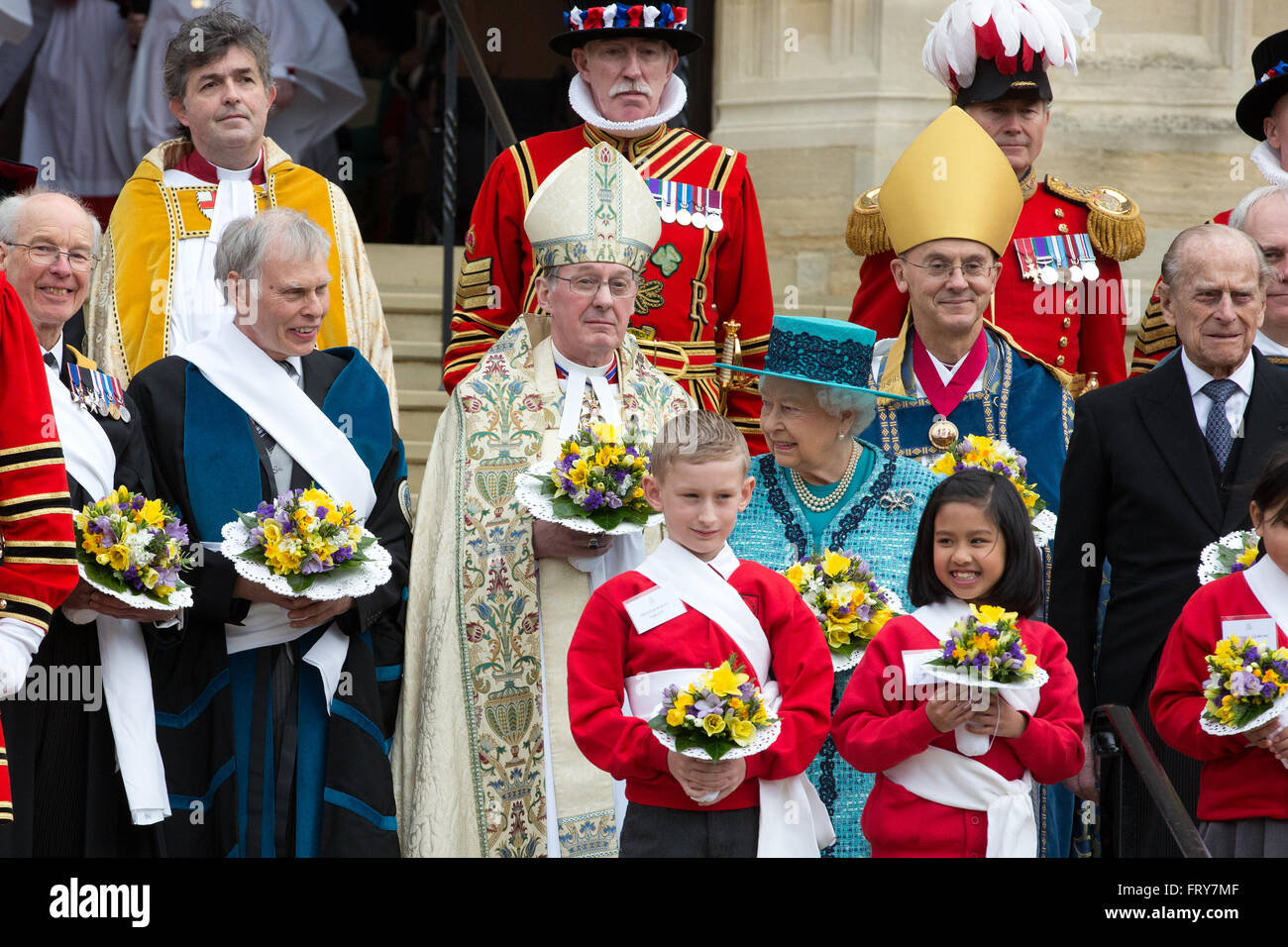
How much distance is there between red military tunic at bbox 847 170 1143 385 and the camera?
23.1ft

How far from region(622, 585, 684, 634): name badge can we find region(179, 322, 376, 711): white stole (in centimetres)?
106

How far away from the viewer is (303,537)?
17.6 ft

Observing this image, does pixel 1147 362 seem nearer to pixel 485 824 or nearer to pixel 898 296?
pixel 898 296

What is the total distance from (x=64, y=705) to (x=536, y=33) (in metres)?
6.68

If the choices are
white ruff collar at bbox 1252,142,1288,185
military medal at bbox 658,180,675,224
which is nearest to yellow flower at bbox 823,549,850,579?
military medal at bbox 658,180,675,224

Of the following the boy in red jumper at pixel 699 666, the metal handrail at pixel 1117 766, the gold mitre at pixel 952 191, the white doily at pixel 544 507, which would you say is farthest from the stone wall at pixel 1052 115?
the boy in red jumper at pixel 699 666

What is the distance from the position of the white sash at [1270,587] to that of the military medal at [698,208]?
8.20 ft

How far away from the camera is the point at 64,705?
550 centimetres

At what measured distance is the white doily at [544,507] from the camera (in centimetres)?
550

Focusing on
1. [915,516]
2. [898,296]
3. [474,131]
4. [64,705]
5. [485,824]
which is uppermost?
[474,131]

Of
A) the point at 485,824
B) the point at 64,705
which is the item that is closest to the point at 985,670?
the point at 485,824

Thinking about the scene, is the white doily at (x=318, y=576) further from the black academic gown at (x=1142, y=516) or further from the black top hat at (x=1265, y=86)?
the black top hat at (x=1265, y=86)

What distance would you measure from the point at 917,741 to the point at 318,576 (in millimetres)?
1578

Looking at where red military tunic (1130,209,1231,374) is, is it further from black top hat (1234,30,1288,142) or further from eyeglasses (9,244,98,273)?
eyeglasses (9,244,98,273)
